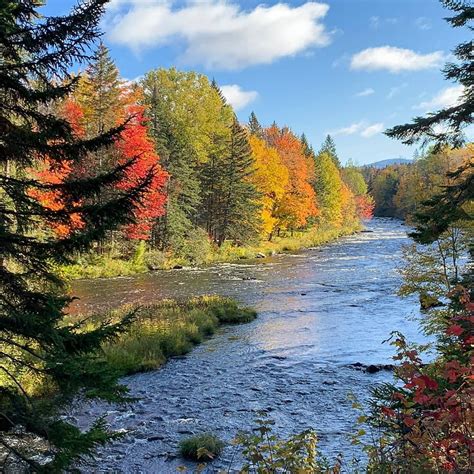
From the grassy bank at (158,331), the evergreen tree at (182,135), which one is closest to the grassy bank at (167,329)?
the grassy bank at (158,331)

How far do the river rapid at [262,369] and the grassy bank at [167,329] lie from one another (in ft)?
1.80

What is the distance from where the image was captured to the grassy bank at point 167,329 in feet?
44.1

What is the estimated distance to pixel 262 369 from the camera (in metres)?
13.2

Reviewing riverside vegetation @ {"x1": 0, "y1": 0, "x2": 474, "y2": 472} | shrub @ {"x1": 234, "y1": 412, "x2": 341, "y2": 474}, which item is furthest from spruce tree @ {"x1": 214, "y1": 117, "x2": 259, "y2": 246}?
shrub @ {"x1": 234, "y1": 412, "x2": 341, "y2": 474}

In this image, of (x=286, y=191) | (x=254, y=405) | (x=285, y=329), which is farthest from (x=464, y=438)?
(x=286, y=191)

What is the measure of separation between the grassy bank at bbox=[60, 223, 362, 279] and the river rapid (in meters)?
1.90

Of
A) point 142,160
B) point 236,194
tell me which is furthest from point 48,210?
point 236,194

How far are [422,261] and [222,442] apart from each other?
9.09 metres

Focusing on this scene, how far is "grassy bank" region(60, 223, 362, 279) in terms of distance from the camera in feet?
99.0

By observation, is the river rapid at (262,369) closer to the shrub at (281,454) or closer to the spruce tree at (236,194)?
the shrub at (281,454)

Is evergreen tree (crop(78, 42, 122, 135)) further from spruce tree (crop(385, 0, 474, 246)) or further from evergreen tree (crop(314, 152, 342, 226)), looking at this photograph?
evergreen tree (crop(314, 152, 342, 226))

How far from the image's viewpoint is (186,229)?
37.8 m

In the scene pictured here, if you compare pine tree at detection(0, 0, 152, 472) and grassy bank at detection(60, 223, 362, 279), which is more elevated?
pine tree at detection(0, 0, 152, 472)

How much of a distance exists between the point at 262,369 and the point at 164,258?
75.4 ft
